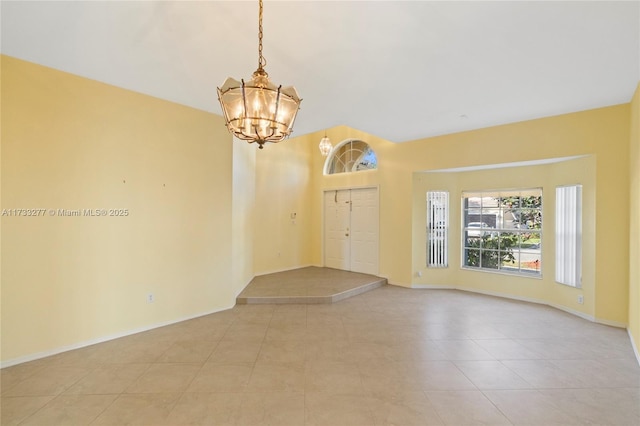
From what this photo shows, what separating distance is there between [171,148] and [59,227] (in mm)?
1528

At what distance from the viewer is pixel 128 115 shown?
140 inches

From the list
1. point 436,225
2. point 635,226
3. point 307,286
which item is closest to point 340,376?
→ point 307,286

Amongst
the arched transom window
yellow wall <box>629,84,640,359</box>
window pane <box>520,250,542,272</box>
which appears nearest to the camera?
yellow wall <box>629,84,640,359</box>

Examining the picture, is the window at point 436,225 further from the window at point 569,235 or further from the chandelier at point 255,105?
the chandelier at point 255,105

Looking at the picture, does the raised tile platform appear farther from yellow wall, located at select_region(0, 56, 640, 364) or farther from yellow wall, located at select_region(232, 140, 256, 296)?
yellow wall, located at select_region(0, 56, 640, 364)

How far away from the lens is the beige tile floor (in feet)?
7.09

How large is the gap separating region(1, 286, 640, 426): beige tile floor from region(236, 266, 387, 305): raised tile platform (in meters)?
0.69

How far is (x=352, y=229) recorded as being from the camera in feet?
22.8

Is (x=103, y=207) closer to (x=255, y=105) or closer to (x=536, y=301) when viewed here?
(x=255, y=105)

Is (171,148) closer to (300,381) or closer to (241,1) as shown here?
(241,1)

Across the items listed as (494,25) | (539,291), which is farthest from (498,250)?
(494,25)

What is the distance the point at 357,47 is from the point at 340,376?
298 centimetres

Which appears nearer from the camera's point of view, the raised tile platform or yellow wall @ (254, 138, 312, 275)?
the raised tile platform

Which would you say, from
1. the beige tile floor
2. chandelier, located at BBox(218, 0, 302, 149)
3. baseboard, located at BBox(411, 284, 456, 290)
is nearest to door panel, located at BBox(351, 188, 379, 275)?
baseboard, located at BBox(411, 284, 456, 290)
